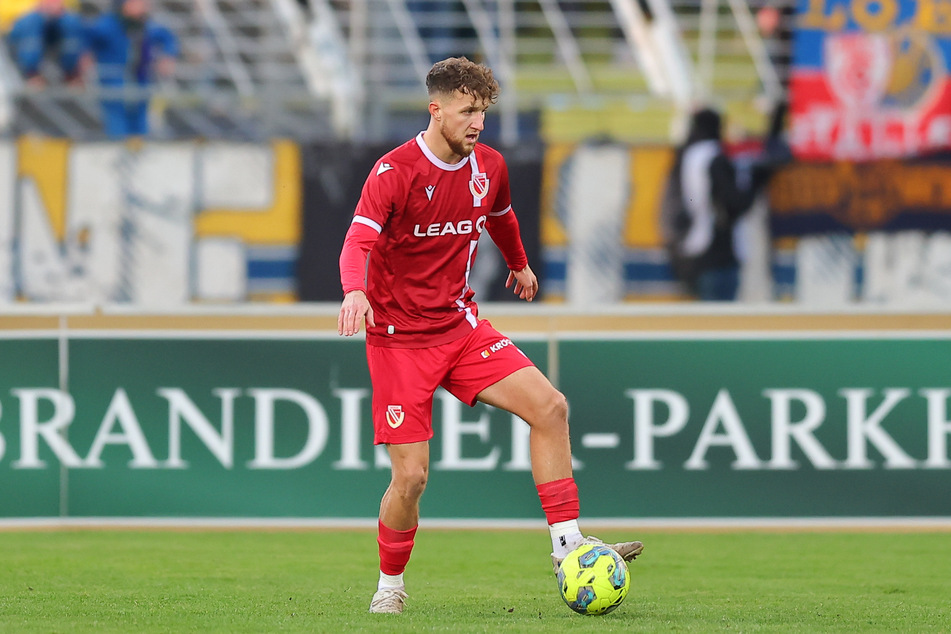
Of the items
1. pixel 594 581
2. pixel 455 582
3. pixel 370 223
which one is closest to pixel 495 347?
pixel 370 223

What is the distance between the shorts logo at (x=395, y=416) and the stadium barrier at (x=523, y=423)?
3092 millimetres

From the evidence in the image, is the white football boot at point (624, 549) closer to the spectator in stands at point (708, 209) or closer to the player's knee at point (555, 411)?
the player's knee at point (555, 411)

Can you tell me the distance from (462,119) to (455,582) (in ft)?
8.00

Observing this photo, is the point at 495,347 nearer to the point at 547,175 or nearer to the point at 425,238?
the point at 425,238

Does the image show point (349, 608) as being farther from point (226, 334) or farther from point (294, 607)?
point (226, 334)

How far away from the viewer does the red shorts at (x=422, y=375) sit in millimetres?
5938

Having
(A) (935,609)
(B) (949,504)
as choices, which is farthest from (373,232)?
(B) (949,504)

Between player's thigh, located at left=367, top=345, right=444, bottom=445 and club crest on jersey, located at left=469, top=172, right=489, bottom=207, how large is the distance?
0.62 metres

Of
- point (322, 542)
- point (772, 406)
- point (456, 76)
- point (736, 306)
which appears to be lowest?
point (322, 542)

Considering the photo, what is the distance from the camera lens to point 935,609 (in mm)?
6133

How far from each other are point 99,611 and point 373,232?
1830mm

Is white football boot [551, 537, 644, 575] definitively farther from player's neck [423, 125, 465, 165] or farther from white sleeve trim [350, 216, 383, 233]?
player's neck [423, 125, 465, 165]

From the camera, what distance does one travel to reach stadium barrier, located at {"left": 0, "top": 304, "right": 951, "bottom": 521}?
8.93m

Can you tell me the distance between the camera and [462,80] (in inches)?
223
